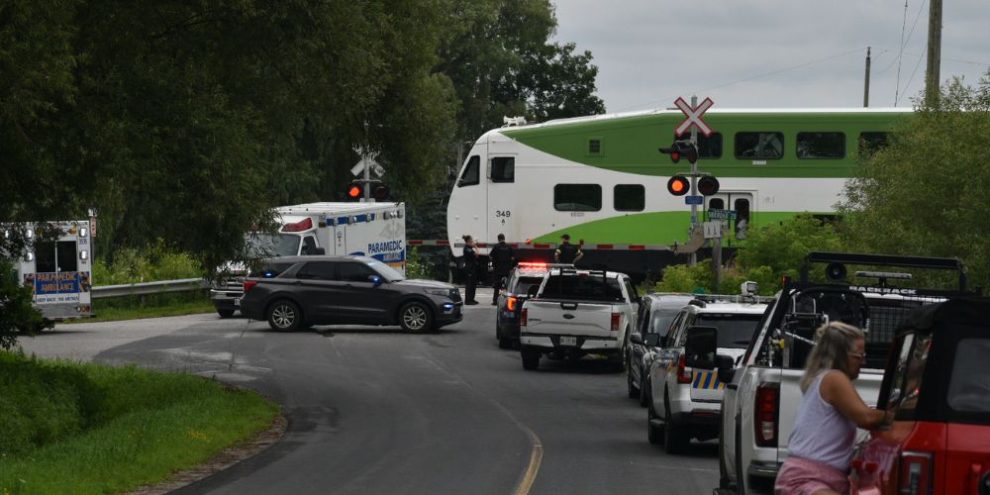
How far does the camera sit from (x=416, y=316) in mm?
35031

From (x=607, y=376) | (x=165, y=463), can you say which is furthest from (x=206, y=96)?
(x=607, y=376)

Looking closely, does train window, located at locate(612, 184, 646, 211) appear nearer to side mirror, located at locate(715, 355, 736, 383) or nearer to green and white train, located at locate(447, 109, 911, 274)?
green and white train, located at locate(447, 109, 911, 274)

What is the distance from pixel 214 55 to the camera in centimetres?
2133

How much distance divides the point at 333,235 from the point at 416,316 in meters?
6.95

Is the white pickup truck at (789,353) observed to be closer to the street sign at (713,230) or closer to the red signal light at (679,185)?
the street sign at (713,230)

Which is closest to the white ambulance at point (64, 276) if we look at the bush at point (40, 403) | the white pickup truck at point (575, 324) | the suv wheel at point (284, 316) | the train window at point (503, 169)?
the suv wheel at point (284, 316)

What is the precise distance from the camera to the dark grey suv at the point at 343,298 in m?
34.6

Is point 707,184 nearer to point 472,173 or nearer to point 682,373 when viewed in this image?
point 682,373

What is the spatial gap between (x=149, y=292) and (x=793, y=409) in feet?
113

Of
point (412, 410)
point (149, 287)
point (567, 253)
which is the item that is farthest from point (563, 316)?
point (149, 287)

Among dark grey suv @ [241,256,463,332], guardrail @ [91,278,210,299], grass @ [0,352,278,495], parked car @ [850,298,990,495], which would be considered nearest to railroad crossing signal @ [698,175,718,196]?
dark grey suv @ [241,256,463,332]

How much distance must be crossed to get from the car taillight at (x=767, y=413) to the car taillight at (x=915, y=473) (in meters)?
3.82

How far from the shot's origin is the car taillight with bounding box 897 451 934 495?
255 inches

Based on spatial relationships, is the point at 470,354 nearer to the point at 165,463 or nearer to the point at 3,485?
the point at 165,463
